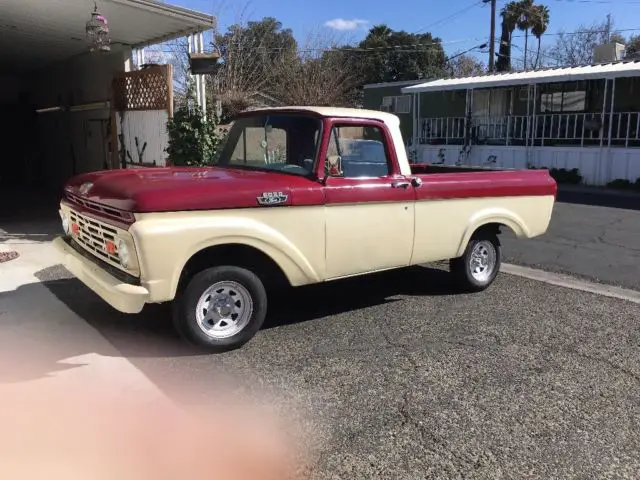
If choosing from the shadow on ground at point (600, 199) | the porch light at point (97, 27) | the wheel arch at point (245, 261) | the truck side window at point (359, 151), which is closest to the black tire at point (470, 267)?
the truck side window at point (359, 151)

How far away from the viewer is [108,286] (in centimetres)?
407

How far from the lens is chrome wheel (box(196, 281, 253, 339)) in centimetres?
430

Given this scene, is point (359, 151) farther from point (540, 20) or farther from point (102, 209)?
point (540, 20)

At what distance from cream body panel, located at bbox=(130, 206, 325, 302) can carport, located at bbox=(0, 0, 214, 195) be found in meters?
5.08

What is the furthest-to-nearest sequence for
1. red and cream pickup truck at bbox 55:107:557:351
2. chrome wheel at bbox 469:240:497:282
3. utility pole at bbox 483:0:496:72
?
1. utility pole at bbox 483:0:496:72
2. chrome wheel at bbox 469:240:497:282
3. red and cream pickup truck at bbox 55:107:557:351

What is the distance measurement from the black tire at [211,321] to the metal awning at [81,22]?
5.28 meters

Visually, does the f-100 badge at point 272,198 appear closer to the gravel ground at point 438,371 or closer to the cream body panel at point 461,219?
the gravel ground at point 438,371

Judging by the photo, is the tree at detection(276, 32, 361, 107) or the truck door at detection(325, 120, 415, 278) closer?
the truck door at detection(325, 120, 415, 278)

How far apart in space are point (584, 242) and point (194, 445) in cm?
734

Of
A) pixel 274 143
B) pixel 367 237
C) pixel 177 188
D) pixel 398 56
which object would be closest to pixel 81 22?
pixel 274 143

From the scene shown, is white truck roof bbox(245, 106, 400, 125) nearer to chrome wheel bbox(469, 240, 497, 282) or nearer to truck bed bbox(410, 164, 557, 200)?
truck bed bbox(410, 164, 557, 200)

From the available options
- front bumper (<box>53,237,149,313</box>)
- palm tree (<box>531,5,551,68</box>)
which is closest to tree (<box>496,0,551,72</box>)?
palm tree (<box>531,5,551,68</box>)

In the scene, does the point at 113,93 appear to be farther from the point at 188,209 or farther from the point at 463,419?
the point at 463,419

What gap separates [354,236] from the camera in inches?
193
